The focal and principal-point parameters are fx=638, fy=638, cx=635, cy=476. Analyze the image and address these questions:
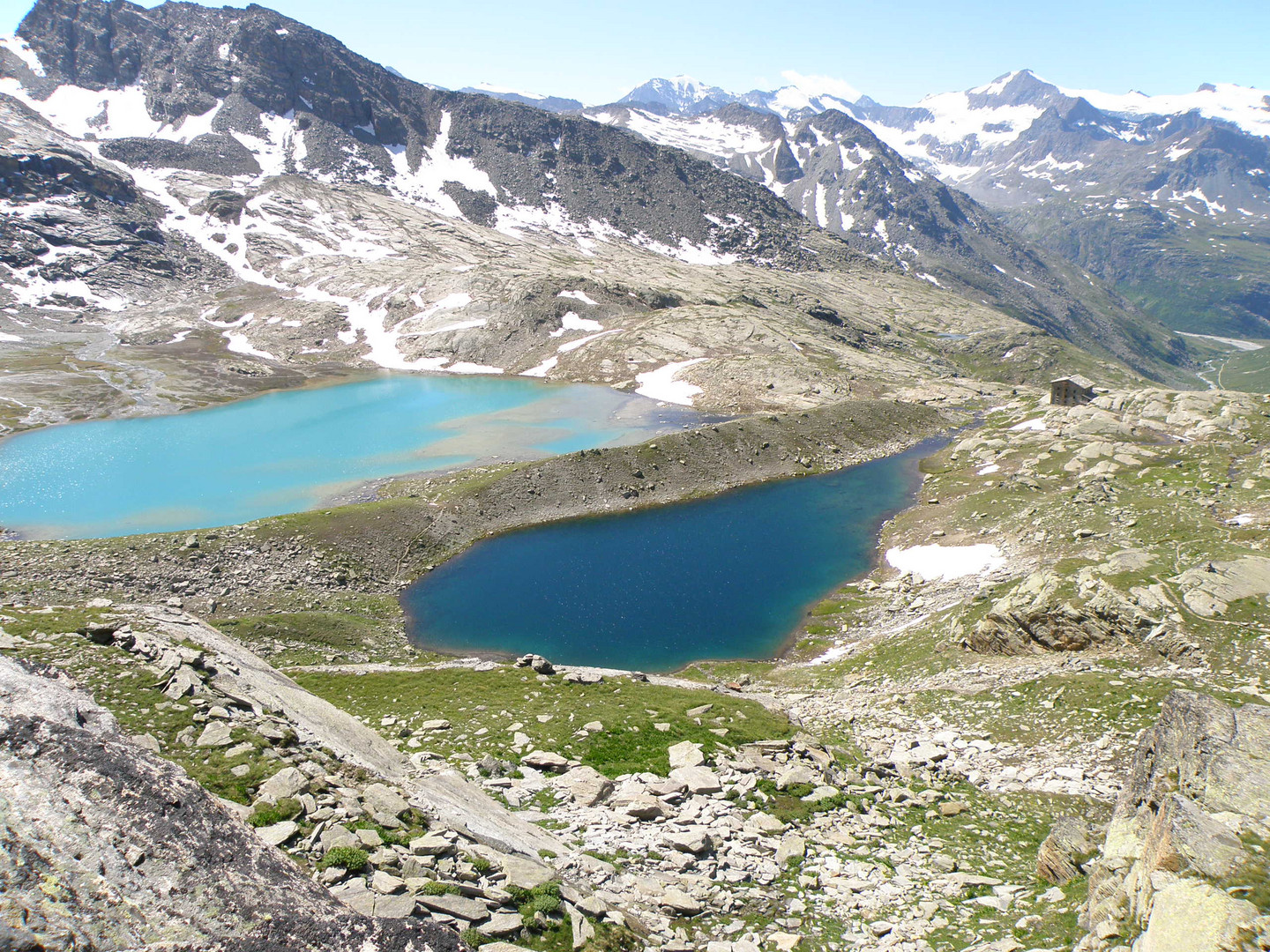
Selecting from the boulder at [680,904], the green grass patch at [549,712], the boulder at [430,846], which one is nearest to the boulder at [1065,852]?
the boulder at [680,904]

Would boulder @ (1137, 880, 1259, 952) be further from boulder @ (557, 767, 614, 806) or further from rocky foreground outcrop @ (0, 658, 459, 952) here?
boulder @ (557, 767, 614, 806)

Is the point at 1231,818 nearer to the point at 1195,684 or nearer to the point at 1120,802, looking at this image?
the point at 1120,802

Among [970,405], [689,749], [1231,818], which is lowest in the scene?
[689,749]

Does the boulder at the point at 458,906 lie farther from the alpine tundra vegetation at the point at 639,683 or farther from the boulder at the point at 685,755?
the boulder at the point at 685,755

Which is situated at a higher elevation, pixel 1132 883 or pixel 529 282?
pixel 529 282

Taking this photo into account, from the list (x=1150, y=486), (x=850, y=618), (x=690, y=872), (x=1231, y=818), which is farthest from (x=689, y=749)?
(x=1150, y=486)
